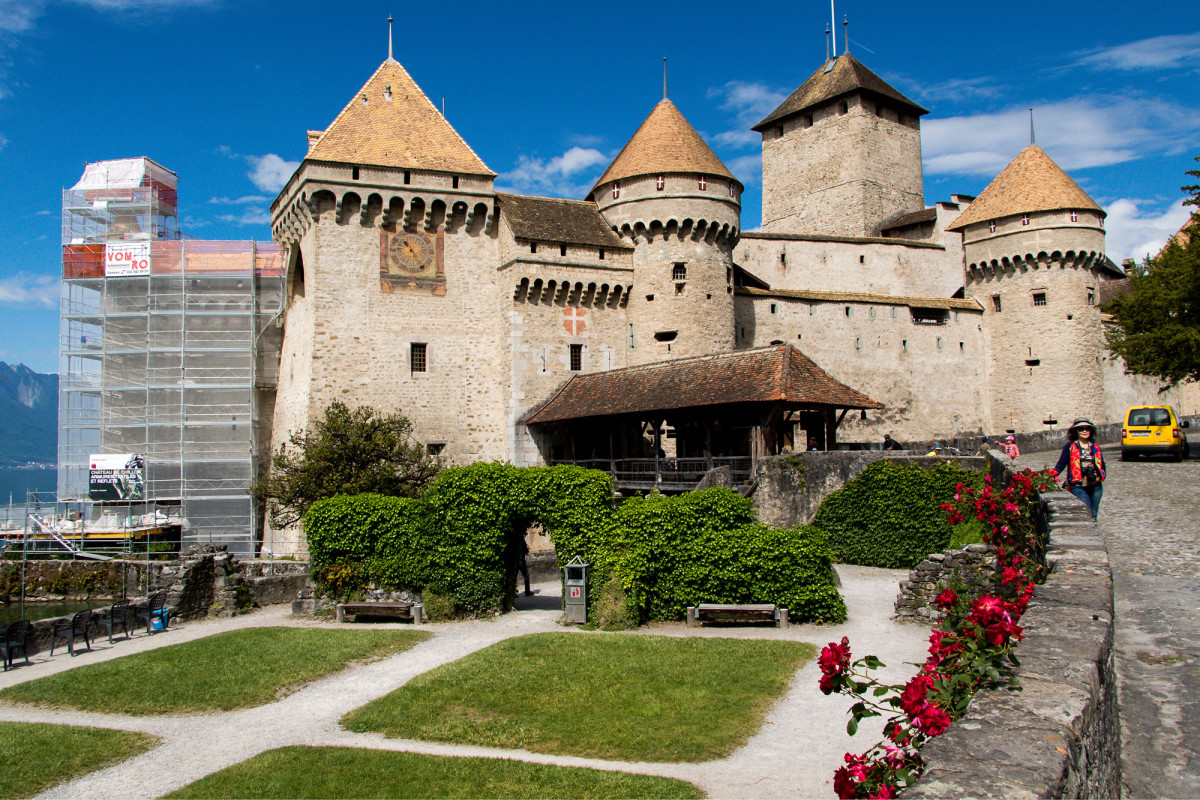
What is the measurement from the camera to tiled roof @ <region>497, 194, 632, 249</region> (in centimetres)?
2825

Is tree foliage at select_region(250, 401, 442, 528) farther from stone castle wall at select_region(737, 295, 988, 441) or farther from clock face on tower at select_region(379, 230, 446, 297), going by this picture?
stone castle wall at select_region(737, 295, 988, 441)

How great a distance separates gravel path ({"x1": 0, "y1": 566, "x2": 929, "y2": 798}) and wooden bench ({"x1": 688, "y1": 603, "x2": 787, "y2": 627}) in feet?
0.79

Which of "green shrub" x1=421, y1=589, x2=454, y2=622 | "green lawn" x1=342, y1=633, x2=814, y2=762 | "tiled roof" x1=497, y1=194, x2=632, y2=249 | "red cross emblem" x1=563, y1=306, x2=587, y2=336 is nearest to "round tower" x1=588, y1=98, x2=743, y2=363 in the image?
"tiled roof" x1=497, y1=194, x2=632, y2=249

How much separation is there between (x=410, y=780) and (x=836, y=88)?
42.5 m

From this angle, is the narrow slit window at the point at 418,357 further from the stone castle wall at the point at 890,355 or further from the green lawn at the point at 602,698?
the green lawn at the point at 602,698

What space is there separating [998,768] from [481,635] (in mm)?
12516

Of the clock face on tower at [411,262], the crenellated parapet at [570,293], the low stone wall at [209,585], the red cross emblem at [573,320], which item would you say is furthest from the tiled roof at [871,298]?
the low stone wall at [209,585]

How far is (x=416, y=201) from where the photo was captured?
2747 centimetres

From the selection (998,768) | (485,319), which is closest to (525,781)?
(998,768)

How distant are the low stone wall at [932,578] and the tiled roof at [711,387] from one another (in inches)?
267

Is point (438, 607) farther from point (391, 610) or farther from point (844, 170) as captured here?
point (844, 170)

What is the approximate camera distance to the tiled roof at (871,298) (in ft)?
106

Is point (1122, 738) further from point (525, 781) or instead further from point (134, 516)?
Result: point (134, 516)

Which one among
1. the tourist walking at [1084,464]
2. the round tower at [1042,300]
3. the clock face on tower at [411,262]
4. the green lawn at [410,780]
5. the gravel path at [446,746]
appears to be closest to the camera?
the green lawn at [410,780]
